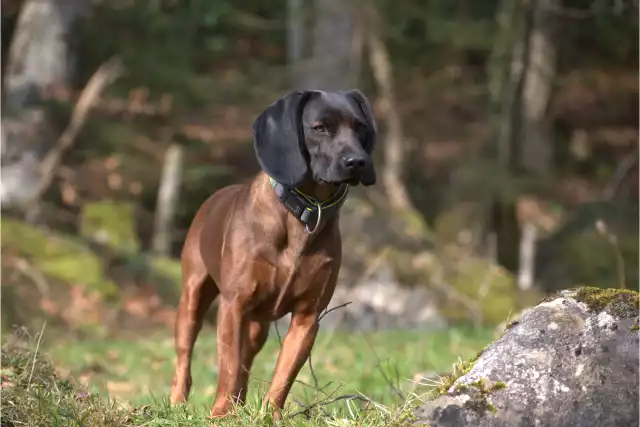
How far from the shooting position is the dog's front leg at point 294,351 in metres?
4.35

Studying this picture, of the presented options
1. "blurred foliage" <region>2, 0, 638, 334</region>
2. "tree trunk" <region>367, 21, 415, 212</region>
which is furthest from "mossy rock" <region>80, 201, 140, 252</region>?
"tree trunk" <region>367, 21, 415, 212</region>

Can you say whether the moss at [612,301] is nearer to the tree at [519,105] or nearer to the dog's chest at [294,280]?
the dog's chest at [294,280]

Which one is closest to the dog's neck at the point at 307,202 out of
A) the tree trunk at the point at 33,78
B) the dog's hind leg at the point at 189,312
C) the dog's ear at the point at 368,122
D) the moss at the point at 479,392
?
the dog's ear at the point at 368,122

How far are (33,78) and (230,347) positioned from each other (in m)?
13.4

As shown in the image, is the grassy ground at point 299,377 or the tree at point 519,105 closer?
the grassy ground at point 299,377

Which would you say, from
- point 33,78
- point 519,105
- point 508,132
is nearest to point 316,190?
point 33,78

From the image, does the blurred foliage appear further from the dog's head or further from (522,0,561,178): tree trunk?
the dog's head

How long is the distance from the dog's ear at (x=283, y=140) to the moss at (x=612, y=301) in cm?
137

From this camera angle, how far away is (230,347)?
177 inches

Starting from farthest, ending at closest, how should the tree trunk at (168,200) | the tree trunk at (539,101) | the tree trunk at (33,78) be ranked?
the tree trunk at (168,200) → the tree trunk at (539,101) → the tree trunk at (33,78)

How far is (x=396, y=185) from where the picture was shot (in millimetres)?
18906

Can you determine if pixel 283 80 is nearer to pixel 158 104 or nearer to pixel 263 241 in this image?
pixel 158 104

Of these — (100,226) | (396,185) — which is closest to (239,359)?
(100,226)

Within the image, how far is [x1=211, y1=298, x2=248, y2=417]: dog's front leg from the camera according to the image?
14.6ft
